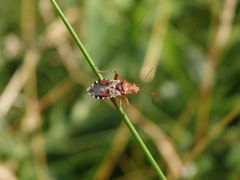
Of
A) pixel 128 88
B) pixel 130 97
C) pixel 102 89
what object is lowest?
pixel 102 89

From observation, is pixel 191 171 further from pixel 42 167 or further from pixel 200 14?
pixel 200 14

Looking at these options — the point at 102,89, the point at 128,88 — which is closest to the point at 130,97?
the point at 128,88

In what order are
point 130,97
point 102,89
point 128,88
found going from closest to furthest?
point 102,89 < point 128,88 < point 130,97

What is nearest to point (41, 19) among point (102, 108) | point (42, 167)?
point (102, 108)

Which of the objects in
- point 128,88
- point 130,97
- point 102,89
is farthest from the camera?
point 130,97

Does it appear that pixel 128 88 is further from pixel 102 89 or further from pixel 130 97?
pixel 130 97

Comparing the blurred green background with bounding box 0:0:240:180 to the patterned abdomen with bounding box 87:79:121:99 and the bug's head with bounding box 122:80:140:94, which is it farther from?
the patterned abdomen with bounding box 87:79:121:99

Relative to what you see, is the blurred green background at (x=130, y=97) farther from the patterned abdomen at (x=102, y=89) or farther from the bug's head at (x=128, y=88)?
the patterned abdomen at (x=102, y=89)

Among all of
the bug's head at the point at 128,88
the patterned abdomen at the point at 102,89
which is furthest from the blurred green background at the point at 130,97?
the patterned abdomen at the point at 102,89

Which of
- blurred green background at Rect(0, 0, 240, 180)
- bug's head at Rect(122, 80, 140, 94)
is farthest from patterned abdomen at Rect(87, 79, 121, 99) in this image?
blurred green background at Rect(0, 0, 240, 180)
